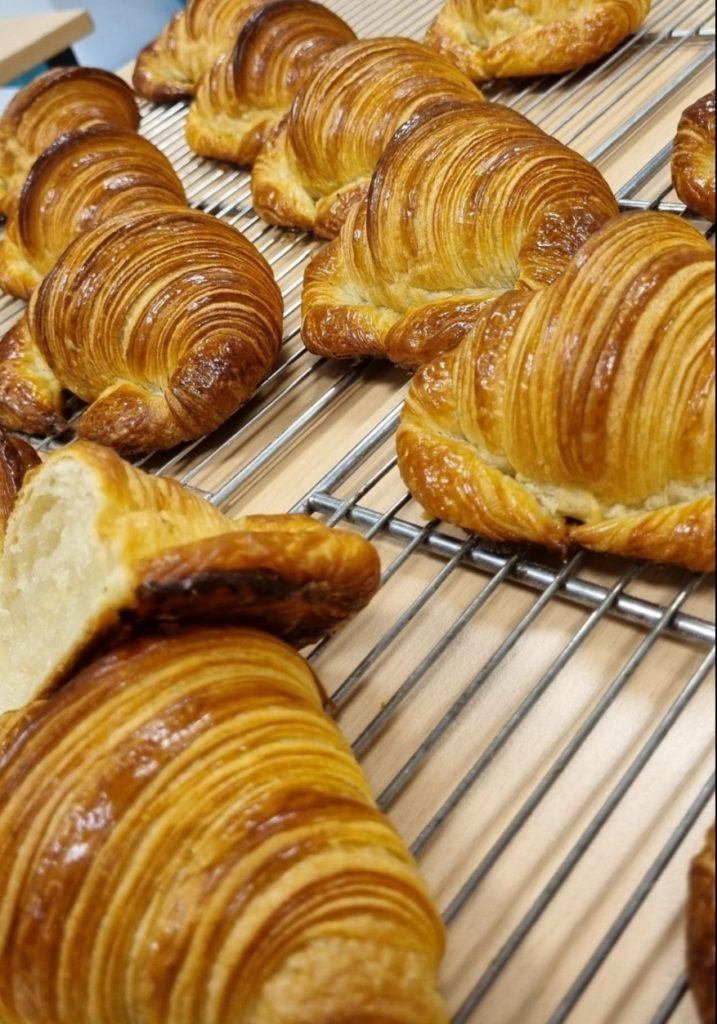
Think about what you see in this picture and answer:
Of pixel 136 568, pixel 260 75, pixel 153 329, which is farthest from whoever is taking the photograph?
pixel 260 75

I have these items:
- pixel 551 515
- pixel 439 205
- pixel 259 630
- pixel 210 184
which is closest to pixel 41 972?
pixel 259 630

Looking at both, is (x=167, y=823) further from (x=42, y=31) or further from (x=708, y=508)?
(x=42, y=31)

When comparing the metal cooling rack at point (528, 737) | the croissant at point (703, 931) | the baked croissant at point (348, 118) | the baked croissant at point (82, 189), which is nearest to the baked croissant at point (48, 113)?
the baked croissant at point (82, 189)

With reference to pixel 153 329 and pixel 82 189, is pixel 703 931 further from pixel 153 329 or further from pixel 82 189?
pixel 82 189

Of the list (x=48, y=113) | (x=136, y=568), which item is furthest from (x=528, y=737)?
(x=48, y=113)

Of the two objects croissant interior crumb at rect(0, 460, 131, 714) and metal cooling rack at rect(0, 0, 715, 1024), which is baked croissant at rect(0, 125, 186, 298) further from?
croissant interior crumb at rect(0, 460, 131, 714)

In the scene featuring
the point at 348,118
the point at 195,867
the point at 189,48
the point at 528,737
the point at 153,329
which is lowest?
the point at 528,737
